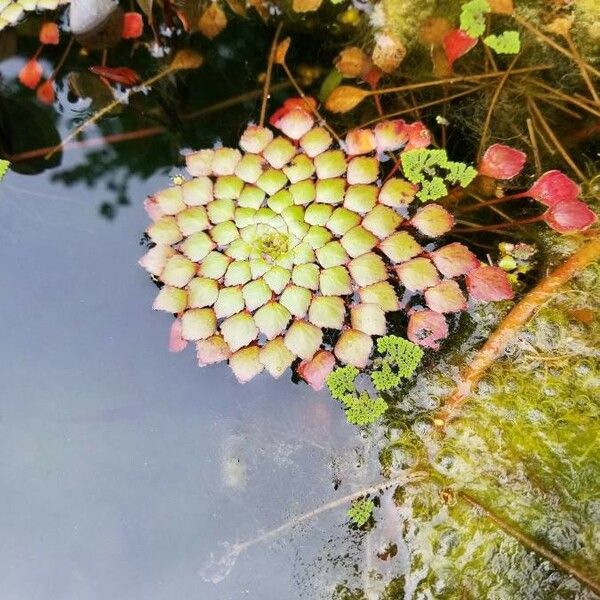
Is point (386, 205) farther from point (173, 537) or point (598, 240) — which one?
point (173, 537)

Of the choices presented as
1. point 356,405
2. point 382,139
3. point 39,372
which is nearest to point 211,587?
point 356,405

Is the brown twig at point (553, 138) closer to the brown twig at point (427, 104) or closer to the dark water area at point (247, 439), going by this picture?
the dark water area at point (247, 439)

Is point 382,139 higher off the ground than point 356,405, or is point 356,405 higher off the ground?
point 382,139

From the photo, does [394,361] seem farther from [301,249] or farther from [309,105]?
[309,105]

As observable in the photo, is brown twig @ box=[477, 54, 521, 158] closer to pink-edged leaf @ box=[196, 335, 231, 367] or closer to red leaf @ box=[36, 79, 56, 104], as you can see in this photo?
pink-edged leaf @ box=[196, 335, 231, 367]

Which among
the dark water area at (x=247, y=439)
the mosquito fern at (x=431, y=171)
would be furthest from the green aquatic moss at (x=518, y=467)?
the mosquito fern at (x=431, y=171)

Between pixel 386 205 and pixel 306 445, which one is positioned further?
pixel 386 205

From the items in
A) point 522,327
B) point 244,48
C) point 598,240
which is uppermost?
point 244,48
